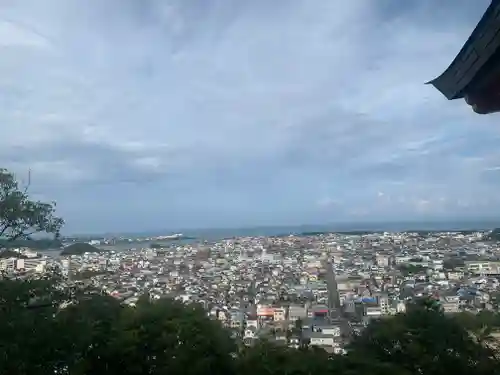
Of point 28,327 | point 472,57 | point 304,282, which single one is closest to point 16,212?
point 28,327

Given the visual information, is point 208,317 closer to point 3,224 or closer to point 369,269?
point 3,224

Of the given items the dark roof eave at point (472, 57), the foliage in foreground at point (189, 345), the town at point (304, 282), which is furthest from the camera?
the town at point (304, 282)

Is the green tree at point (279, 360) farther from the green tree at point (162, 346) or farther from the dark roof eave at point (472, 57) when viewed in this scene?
the dark roof eave at point (472, 57)

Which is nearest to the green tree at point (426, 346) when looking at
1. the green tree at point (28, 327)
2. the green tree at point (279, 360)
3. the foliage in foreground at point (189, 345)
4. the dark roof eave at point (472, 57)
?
the foliage in foreground at point (189, 345)

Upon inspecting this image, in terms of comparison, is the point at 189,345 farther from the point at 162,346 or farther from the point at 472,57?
the point at 472,57

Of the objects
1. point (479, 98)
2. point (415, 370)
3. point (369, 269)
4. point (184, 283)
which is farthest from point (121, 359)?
point (369, 269)
